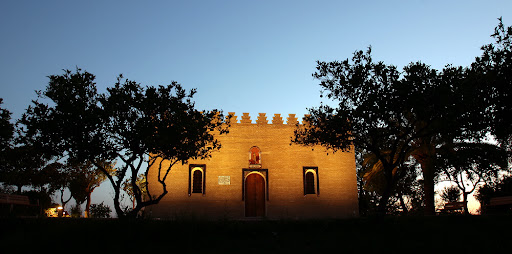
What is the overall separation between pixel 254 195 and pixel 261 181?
4.01ft

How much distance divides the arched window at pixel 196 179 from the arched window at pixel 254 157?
371 centimetres

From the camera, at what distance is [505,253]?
11484 millimetres

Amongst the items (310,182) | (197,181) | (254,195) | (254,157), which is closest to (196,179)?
(197,181)

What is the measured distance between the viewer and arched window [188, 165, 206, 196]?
29.6 meters

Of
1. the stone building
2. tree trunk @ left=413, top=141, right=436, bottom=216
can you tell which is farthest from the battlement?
tree trunk @ left=413, top=141, right=436, bottom=216

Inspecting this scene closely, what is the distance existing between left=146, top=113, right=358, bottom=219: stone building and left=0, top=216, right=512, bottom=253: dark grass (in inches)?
588

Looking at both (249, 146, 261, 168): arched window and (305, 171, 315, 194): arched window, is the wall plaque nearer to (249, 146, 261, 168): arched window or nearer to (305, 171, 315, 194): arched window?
(249, 146, 261, 168): arched window

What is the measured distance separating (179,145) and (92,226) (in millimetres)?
7664

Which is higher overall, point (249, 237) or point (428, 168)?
point (428, 168)

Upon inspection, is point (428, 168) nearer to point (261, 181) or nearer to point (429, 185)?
point (429, 185)

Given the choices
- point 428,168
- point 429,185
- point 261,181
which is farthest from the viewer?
point 261,181

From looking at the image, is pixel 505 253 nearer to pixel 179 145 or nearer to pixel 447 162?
pixel 179 145

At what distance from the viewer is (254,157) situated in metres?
31.0

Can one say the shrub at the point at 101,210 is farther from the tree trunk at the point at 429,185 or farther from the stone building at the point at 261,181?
the tree trunk at the point at 429,185
